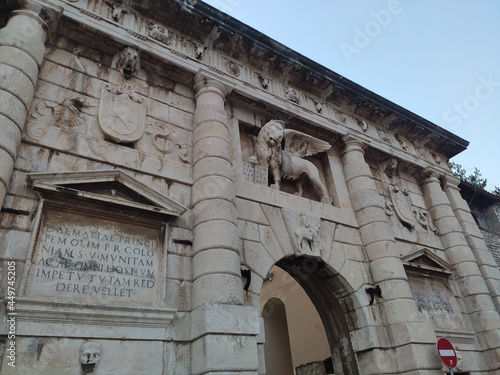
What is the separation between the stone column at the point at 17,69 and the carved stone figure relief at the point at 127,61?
45.7 inches

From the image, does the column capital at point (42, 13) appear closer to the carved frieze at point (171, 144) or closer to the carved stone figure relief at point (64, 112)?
the carved stone figure relief at point (64, 112)

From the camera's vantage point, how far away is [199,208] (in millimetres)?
5992

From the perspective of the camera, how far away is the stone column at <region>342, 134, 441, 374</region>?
6801 millimetres

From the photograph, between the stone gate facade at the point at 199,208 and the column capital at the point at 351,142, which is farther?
the column capital at the point at 351,142

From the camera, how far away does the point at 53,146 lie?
5375 millimetres

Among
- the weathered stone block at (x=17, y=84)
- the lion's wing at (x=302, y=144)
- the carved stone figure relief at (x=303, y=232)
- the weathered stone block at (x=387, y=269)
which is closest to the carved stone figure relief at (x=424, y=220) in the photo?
the weathered stone block at (x=387, y=269)

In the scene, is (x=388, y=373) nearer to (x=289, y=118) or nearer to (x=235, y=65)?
(x=289, y=118)

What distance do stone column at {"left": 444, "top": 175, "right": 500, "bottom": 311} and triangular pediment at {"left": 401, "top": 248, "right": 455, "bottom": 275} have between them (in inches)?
47.1

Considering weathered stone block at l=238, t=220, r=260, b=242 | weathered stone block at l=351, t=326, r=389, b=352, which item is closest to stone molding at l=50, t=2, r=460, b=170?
weathered stone block at l=238, t=220, r=260, b=242

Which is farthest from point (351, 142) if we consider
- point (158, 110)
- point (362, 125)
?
point (158, 110)

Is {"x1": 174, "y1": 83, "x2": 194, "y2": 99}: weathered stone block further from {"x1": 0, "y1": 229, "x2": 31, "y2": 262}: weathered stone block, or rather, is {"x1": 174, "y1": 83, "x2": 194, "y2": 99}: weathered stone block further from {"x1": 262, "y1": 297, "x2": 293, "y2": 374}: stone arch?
{"x1": 262, "y1": 297, "x2": 293, "y2": 374}: stone arch

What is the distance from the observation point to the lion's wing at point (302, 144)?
8547mm

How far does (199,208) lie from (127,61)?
3012 millimetres

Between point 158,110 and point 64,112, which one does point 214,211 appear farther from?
point 64,112
